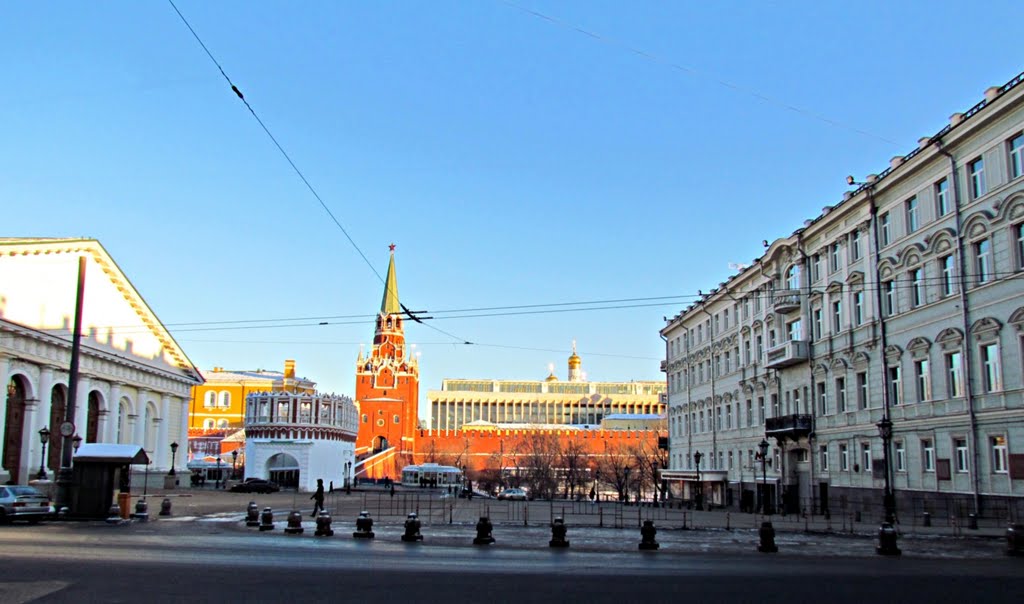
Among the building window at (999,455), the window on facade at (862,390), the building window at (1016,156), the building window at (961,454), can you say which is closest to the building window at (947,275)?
the building window at (1016,156)

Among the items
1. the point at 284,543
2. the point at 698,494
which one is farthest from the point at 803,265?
the point at 284,543

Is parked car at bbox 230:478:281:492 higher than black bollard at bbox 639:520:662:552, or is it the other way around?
black bollard at bbox 639:520:662:552

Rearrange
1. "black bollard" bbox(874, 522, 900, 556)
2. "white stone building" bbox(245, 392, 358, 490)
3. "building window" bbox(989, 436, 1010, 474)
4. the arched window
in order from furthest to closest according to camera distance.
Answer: "white stone building" bbox(245, 392, 358, 490), the arched window, "building window" bbox(989, 436, 1010, 474), "black bollard" bbox(874, 522, 900, 556)

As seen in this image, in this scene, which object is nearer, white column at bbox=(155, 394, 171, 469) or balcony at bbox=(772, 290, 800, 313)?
balcony at bbox=(772, 290, 800, 313)

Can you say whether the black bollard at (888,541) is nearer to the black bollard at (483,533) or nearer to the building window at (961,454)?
the black bollard at (483,533)

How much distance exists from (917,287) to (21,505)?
1371 inches

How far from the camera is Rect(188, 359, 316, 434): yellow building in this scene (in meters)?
135

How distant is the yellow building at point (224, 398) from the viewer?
13462cm

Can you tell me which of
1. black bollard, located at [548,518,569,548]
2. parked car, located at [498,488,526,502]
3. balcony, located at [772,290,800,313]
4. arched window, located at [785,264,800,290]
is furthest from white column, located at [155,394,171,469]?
black bollard, located at [548,518,569,548]

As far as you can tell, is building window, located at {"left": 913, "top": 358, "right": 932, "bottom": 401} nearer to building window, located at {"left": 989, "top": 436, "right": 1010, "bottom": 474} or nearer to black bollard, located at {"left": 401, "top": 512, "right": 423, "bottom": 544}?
building window, located at {"left": 989, "top": 436, "right": 1010, "bottom": 474}

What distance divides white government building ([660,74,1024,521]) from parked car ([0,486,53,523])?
32.8 metres

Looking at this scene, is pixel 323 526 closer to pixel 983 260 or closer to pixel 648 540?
pixel 648 540

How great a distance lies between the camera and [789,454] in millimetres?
49375

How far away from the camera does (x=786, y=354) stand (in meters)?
47.5
